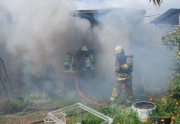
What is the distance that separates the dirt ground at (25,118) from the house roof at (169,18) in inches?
711

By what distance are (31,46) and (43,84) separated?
1839 millimetres

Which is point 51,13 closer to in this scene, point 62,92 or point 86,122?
point 62,92

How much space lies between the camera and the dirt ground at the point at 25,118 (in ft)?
23.8

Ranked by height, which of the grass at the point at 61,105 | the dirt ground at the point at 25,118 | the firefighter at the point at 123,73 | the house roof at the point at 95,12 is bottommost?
the dirt ground at the point at 25,118

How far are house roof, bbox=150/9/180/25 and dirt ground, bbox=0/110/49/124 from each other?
59.2 ft

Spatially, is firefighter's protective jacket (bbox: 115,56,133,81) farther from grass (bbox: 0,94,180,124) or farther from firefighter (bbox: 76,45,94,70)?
firefighter (bbox: 76,45,94,70)

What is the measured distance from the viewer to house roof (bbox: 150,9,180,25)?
904 inches

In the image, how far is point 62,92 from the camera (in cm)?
1019

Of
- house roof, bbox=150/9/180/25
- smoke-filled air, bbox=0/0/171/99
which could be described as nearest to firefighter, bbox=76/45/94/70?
smoke-filled air, bbox=0/0/171/99

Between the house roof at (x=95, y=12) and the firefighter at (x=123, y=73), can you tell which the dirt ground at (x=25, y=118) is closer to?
the firefighter at (x=123, y=73)

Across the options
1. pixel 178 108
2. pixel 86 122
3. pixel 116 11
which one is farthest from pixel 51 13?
pixel 178 108

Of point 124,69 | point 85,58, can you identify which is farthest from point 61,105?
point 124,69

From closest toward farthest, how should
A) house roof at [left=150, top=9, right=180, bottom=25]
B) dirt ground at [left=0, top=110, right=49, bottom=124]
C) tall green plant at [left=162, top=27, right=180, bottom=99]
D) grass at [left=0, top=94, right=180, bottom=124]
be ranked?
→ grass at [left=0, top=94, right=180, bottom=124]
dirt ground at [left=0, top=110, right=49, bottom=124]
tall green plant at [left=162, top=27, right=180, bottom=99]
house roof at [left=150, top=9, right=180, bottom=25]

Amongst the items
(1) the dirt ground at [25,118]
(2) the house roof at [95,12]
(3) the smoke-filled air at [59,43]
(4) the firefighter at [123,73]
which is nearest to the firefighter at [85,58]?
(3) the smoke-filled air at [59,43]
